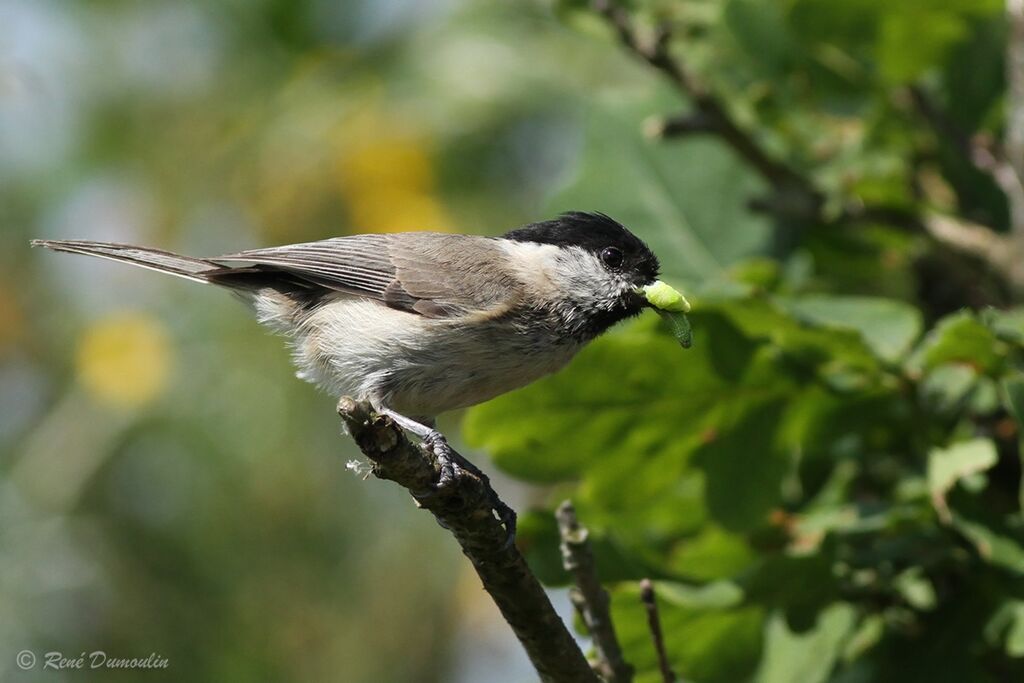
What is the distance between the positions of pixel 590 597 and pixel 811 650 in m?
0.68

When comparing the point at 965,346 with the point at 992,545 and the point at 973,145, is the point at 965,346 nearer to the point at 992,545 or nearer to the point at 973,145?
the point at 992,545

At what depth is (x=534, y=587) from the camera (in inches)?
88.9

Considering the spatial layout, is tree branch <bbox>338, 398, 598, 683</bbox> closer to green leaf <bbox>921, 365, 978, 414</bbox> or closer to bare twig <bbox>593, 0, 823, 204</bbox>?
green leaf <bbox>921, 365, 978, 414</bbox>

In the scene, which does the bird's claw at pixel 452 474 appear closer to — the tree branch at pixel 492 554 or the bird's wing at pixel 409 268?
the tree branch at pixel 492 554

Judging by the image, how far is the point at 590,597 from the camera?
7.50 feet

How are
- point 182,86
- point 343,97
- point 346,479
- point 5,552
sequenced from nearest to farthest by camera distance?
1. point 5,552
2. point 346,479
3. point 343,97
4. point 182,86

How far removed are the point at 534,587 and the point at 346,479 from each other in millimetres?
2289

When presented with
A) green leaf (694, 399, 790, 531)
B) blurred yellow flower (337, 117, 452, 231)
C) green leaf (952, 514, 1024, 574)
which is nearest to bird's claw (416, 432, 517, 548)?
green leaf (694, 399, 790, 531)

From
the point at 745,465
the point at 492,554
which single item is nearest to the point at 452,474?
the point at 492,554

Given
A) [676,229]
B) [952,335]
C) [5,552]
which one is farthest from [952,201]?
[5,552]

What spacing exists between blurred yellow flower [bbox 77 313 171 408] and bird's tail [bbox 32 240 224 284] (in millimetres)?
1080

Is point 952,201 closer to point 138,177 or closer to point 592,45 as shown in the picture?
point 592,45

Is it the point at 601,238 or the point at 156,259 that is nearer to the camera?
the point at 601,238

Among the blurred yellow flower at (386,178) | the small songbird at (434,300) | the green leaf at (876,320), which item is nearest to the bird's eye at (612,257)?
the small songbird at (434,300)
